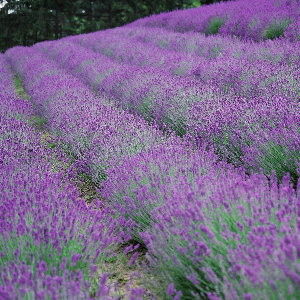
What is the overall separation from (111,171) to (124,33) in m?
10.6

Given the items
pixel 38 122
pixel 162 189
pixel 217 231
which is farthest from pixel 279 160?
pixel 38 122

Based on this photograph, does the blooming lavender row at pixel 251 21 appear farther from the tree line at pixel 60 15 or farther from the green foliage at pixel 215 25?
the tree line at pixel 60 15

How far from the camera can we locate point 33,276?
64.7 inches

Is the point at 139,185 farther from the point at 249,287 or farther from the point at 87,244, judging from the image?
the point at 249,287

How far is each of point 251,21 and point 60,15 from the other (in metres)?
21.7

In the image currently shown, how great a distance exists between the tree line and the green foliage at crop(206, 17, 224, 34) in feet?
54.9

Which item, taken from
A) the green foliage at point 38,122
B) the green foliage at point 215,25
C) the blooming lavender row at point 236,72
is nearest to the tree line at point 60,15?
the green foliage at point 215,25

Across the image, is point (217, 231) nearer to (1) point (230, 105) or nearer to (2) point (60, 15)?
(1) point (230, 105)

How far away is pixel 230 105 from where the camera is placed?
377 cm

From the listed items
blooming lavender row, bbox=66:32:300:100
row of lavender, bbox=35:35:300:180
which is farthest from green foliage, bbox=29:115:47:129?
blooming lavender row, bbox=66:32:300:100

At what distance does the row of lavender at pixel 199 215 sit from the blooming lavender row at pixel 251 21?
170 inches

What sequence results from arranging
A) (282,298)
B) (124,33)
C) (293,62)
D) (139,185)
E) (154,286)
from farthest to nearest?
(124,33) < (293,62) < (139,185) < (154,286) < (282,298)

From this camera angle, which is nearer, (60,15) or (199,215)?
(199,215)

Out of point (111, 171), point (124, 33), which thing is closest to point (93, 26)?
point (124, 33)
